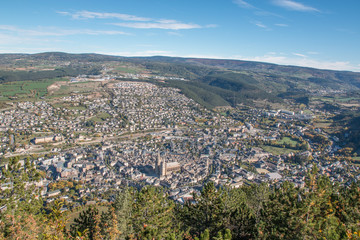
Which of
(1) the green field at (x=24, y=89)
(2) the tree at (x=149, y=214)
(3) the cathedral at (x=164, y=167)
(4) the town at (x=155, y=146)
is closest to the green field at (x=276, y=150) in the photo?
(4) the town at (x=155, y=146)

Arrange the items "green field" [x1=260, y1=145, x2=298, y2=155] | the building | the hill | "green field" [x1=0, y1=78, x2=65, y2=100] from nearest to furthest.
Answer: the building, "green field" [x1=260, y1=145, x2=298, y2=155], "green field" [x1=0, y1=78, x2=65, y2=100], the hill

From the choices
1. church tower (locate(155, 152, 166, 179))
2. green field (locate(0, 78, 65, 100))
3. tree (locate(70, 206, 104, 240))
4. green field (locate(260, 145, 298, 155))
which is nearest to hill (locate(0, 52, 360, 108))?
green field (locate(0, 78, 65, 100))

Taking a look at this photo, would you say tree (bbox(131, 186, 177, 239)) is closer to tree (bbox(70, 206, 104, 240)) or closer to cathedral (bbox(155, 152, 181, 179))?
tree (bbox(70, 206, 104, 240))

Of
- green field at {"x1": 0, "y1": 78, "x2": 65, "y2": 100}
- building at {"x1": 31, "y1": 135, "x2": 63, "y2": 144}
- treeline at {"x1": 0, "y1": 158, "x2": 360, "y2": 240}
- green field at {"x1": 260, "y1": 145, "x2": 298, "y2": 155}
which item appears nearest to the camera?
treeline at {"x1": 0, "y1": 158, "x2": 360, "y2": 240}

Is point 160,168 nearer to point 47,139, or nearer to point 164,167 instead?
point 164,167

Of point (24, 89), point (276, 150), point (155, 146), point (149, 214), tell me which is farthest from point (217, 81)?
point (149, 214)

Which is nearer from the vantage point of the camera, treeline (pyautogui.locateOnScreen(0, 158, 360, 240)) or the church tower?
treeline (pyautogui.locateOnScreen(0, 158, 360, 240))

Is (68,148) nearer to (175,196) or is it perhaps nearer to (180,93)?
(175,196)

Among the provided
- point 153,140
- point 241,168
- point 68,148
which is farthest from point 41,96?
point 241,168
